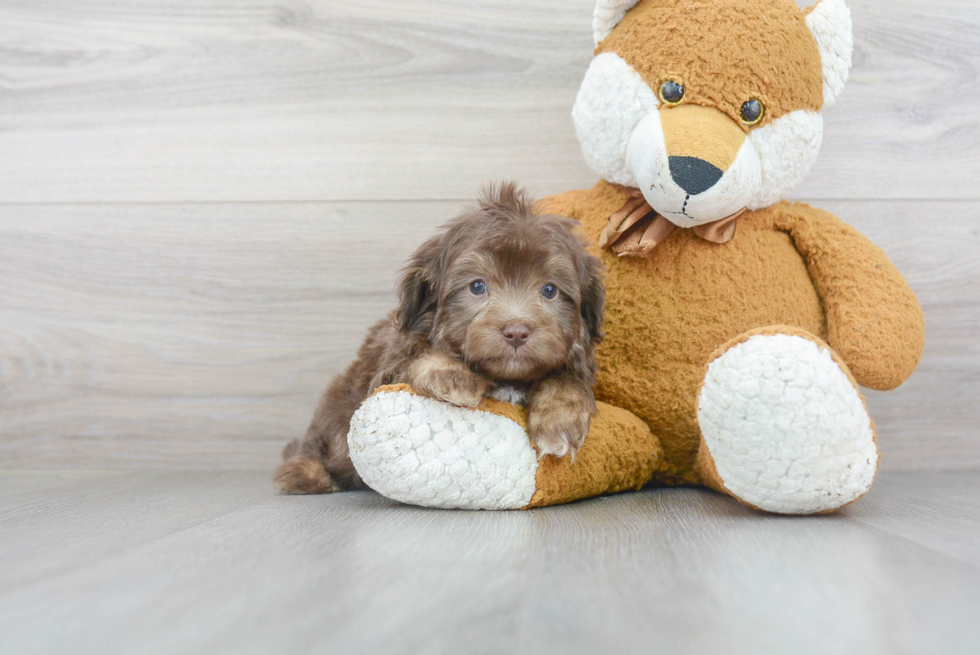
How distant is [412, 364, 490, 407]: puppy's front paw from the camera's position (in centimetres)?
155

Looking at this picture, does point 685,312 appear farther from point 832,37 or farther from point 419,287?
point 832,37

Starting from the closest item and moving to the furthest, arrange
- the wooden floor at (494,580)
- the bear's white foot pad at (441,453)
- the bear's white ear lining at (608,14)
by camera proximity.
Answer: the wooden floor at (494,580) → the bear's white foot pad at (441,453) → the bear's white ear lining at (608,14)

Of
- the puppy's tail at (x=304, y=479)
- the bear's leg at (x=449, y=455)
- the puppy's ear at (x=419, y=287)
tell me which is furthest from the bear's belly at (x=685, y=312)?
the puppy's tail at (x=304, y=479)

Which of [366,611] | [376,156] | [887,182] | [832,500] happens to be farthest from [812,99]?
[366,611]

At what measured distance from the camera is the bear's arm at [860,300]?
5.69ft

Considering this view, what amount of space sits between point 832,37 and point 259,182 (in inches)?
71.3

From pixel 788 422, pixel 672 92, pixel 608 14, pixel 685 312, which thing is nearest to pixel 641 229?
pixel 685 312

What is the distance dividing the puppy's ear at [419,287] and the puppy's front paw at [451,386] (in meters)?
0.22

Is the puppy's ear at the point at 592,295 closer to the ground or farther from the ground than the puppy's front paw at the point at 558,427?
farther from the ground

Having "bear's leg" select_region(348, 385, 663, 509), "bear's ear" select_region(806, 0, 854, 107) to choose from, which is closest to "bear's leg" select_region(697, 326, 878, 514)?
"bear's leg" select_region(348, 385, 663, 509)

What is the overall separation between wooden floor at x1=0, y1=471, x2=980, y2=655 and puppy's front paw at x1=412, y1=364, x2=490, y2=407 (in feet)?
0.82

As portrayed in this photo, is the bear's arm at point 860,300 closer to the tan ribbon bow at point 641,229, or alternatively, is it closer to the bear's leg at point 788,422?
the tan ribbon bow at point 641,229

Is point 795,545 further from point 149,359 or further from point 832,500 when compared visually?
point 149,359

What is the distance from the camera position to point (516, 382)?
1.71 meters
